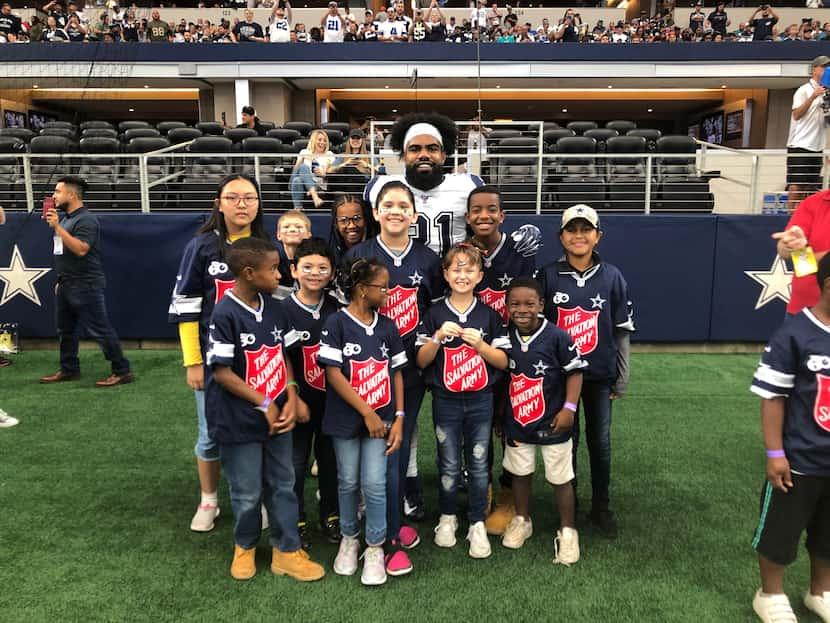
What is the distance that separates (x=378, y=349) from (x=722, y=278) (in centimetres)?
569

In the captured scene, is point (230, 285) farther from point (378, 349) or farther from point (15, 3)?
point (15, 3)

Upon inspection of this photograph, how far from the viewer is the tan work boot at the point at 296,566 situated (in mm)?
2881

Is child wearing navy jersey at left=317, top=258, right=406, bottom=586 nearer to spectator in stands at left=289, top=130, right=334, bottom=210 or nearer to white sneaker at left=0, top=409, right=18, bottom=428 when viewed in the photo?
white sneaker at left=0, top=409, right=18, bottom=428

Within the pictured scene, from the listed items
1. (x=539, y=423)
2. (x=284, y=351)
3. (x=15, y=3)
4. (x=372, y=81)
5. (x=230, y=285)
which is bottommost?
(x=539, y=423)

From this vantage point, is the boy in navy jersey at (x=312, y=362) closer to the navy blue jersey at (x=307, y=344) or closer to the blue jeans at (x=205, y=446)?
the navy blue jersey at (x=307, y=344)

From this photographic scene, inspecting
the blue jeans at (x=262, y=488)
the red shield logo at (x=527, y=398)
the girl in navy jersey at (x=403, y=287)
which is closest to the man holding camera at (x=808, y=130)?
the red shield logo at (x=527, y=398)

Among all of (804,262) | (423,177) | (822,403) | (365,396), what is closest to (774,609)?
(822,403)

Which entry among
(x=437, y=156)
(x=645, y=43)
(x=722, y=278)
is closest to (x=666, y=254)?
(x=722, y=278)

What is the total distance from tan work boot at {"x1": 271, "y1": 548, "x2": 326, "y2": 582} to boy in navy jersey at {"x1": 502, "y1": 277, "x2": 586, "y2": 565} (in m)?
1.04

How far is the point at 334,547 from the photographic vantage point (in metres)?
3.20

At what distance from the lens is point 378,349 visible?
2828 mm

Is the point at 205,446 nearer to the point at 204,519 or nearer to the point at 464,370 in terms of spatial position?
the point at 204,519

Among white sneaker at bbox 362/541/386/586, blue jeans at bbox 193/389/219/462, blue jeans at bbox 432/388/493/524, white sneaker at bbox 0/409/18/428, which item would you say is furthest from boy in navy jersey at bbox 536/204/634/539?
white sneaker at bbox 0/409/18/428

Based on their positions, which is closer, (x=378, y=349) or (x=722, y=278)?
(x=378, y=349)
